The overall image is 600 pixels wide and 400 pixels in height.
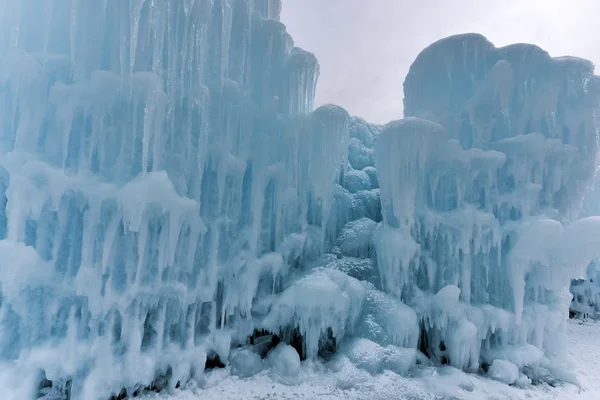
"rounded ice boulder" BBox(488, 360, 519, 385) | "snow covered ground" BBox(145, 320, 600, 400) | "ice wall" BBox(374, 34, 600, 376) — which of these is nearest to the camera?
"snow covered ground" BBox(145, 320, 600, 400)

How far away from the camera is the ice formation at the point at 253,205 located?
23.1 ft

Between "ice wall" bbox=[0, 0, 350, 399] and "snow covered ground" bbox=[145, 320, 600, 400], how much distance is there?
2.80 ft

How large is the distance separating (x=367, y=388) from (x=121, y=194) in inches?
286

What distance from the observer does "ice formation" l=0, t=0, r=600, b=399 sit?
7039mm

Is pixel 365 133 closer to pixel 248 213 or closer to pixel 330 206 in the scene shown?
pixel 330 206

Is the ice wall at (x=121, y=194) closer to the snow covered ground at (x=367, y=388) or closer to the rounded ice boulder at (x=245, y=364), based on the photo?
the rounded ice boulder at (x=245, y=364)

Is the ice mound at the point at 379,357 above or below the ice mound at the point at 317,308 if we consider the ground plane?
below

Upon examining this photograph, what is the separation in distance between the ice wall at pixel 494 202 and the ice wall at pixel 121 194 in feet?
14.7

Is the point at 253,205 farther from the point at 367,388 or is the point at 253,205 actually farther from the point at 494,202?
the point at 494,202

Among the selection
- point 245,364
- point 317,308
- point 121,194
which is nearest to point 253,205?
point 317,308

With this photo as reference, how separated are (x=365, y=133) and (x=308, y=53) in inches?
217

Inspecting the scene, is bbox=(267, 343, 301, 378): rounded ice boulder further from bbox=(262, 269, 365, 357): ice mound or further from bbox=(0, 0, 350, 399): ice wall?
bbox=(0, 0, 350, 399): ice wall

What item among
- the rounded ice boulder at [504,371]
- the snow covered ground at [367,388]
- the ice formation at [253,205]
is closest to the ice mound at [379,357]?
the ice formation at [253,205]

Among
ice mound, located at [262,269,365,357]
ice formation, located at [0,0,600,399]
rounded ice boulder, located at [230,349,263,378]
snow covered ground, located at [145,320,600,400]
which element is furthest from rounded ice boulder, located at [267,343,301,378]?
ice mound, located at [262,269,365,357]
